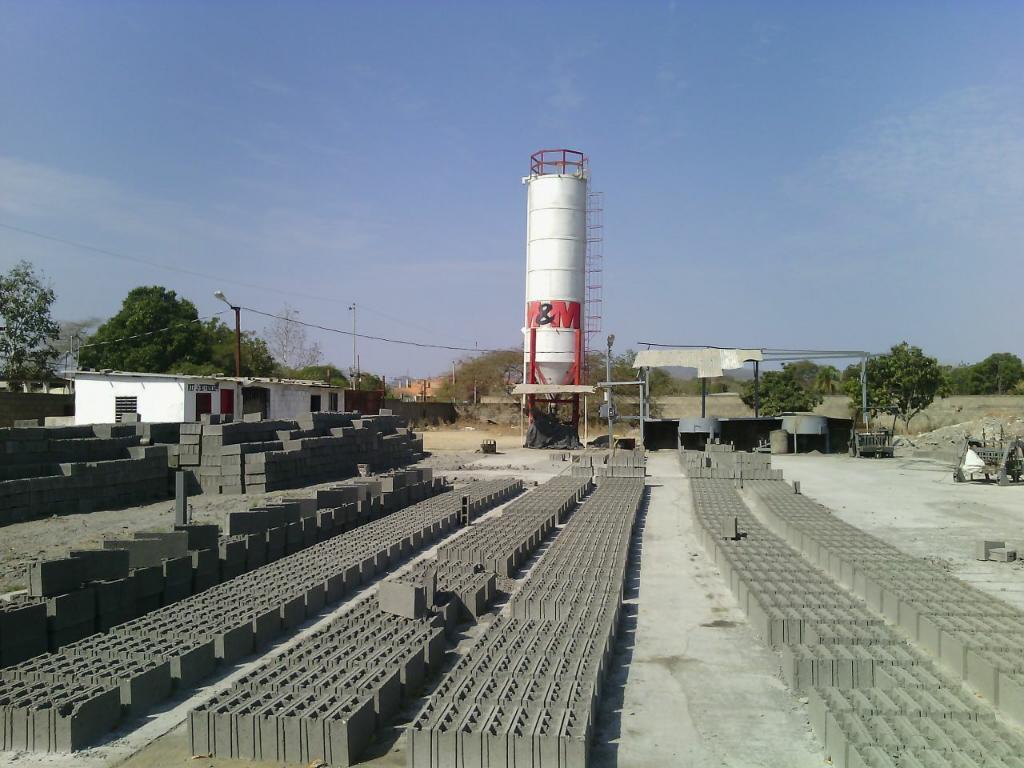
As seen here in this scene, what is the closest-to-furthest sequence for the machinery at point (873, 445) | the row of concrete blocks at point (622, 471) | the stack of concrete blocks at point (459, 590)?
1. the stack of concrete blocks at point (459, 590)
2. the row of concrete blocks at point (622, 471)
3. the machinery at point (873, 445)

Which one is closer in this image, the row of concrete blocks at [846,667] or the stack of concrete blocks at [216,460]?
the row of concrete blocks at [846,667]

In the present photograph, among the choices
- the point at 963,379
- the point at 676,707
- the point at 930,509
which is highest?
the point at 963,379

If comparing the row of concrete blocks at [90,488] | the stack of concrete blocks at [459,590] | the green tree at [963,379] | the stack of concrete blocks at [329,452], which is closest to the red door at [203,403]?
the stack of concrete blocks at [329,452]

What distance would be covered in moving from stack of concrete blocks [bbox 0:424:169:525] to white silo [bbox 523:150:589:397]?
20.2 meters

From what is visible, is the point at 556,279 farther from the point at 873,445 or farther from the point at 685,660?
the point at 685,660

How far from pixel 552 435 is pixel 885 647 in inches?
1204

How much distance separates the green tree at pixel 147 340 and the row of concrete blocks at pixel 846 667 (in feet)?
148

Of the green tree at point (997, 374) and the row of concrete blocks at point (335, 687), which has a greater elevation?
the green tree at point (997, 374)

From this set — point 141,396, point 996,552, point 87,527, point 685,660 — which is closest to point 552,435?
point 141,396

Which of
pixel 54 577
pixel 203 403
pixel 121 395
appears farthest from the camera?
pixel 203 403

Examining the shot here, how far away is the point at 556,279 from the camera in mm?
37156

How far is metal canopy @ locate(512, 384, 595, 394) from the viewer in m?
35.5

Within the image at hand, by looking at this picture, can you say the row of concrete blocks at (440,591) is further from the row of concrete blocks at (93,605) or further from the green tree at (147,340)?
the green tree at (147,340)

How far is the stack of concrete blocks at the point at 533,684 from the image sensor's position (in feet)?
16.6
